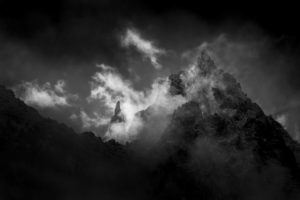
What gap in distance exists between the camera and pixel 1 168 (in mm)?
199500

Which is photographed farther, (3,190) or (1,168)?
(1,168)

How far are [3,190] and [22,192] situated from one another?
1286 cm

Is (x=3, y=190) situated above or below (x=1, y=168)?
below

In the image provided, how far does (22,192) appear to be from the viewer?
19675 cm

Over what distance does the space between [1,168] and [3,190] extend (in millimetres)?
17573

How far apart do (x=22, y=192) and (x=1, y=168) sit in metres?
19.4

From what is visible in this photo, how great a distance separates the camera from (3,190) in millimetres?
186500
